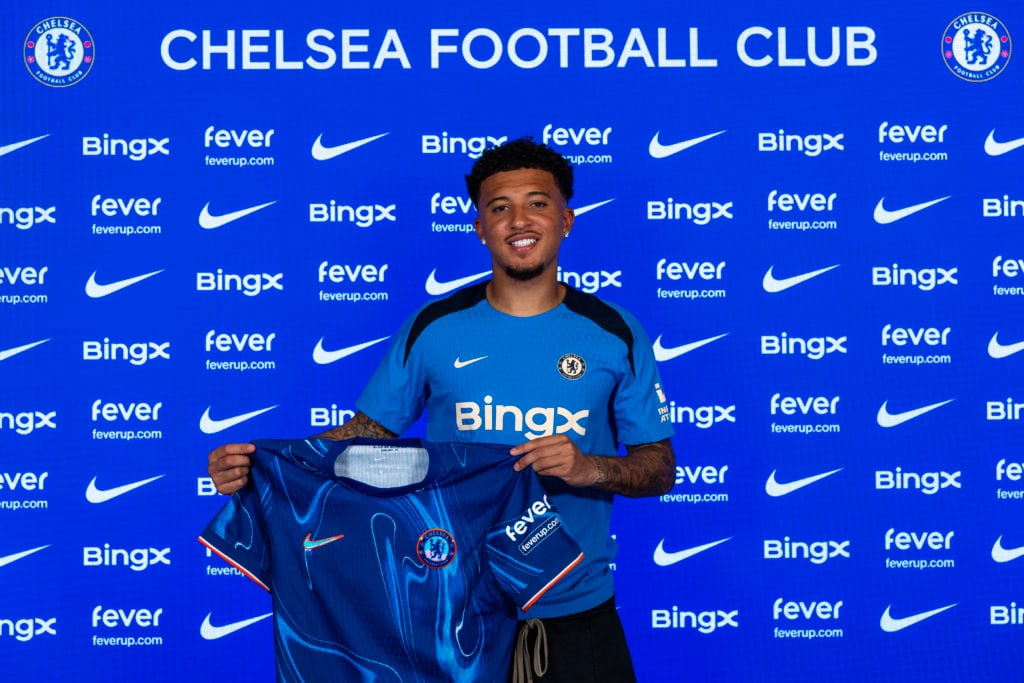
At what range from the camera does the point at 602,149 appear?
323cm

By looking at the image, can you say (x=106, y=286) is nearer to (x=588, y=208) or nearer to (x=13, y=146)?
(x=13, y=146)

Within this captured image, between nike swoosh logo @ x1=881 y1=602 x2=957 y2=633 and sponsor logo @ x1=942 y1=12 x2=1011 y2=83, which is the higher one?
sponsor logo @ x1=942 y1=12 x2=1011 y2=83

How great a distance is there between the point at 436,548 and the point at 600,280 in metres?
1.55

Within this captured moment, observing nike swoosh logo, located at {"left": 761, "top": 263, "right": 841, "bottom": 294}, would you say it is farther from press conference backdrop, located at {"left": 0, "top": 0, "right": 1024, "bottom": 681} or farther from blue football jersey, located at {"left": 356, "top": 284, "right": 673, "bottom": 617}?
blue football jersey, located at {"left": 356, "top": 284, "right": 673, "bottom": 617}

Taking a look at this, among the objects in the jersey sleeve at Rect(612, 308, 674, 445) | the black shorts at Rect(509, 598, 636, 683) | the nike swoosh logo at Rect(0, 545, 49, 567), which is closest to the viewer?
the black shorts at Rect(509, 598, 636, 683)

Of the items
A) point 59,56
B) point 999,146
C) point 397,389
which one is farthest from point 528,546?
point 59,56

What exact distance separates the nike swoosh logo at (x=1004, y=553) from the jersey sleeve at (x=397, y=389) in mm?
2128

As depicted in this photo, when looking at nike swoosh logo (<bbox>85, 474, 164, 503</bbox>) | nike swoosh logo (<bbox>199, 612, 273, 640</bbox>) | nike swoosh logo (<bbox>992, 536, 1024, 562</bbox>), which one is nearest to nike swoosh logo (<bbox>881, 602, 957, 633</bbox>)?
nike swoosh logo (<bbox>992, 536, 1024, 562</bbox>)

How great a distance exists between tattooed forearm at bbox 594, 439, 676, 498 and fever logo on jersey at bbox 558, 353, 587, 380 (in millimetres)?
200

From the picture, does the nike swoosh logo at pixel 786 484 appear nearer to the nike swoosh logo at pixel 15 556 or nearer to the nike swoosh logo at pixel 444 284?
the nike swoosh logo at pixel 444 284

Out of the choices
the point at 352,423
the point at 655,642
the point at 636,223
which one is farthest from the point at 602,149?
the point at 655,642

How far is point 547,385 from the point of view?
205 centimetres

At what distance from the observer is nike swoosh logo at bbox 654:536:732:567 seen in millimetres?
3217

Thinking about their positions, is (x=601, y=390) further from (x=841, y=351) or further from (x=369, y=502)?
(x=841, y=351)
